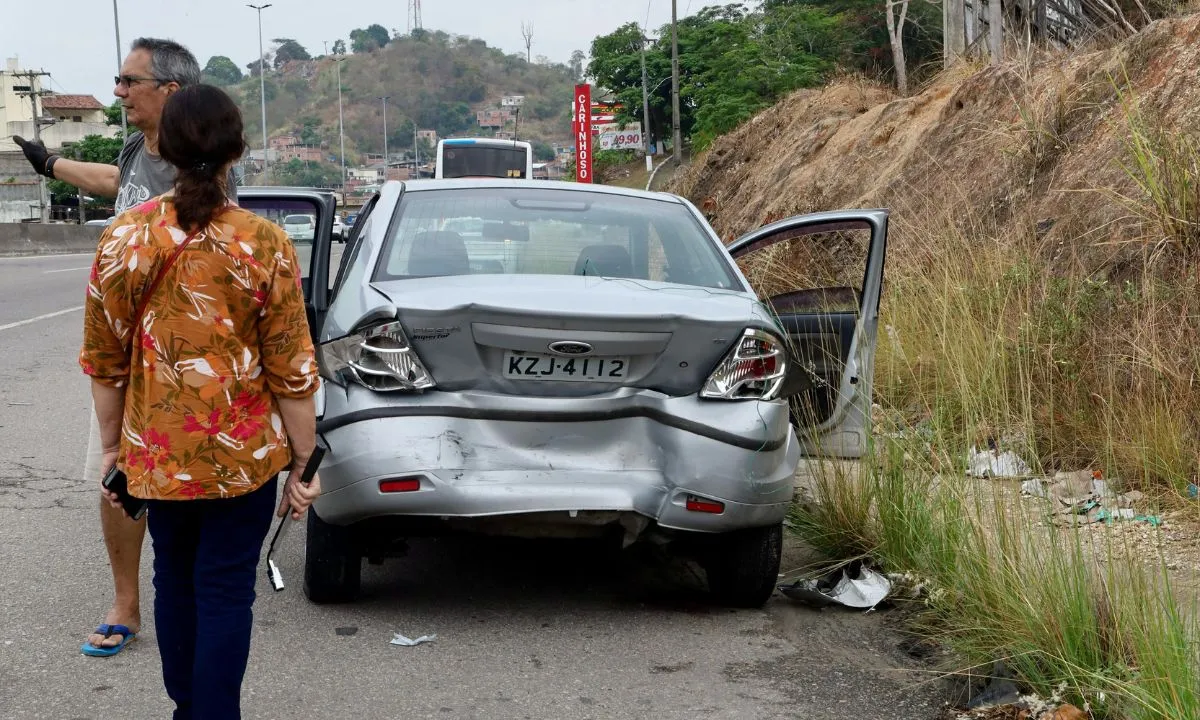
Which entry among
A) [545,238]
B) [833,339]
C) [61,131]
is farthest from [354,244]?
[61,131]

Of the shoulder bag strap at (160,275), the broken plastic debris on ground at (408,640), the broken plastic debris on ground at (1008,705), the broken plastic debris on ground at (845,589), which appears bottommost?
the broken plastic debris on ground at (845,589)

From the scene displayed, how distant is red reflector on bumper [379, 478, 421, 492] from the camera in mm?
4449

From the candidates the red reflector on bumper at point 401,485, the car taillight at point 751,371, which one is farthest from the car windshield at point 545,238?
the red reflector on bumper at point 401,485

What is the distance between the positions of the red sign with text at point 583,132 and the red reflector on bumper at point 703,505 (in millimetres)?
34313

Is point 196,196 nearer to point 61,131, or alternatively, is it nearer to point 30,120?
point 30,120

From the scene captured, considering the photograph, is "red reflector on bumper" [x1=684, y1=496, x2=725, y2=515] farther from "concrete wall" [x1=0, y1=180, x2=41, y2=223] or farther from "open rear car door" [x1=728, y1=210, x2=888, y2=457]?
"concrete wall" [x1=0, y1=180, x2=41, y2=223]

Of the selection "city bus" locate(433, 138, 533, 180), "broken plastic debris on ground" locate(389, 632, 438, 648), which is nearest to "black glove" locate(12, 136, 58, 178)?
"broken plastic debris on ground" locate(389, 632, 438, 648)

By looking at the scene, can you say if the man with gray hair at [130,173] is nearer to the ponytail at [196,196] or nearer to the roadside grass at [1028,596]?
the ponytail at [196,196]

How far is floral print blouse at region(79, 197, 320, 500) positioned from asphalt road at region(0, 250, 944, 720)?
1109 millimetres

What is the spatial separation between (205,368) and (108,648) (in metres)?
1.72

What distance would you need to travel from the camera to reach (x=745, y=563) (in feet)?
16.3

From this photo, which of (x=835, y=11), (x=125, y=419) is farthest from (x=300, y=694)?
(x=835, y=11)

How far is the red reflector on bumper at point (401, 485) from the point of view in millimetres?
4449

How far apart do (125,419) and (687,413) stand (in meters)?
1.97
